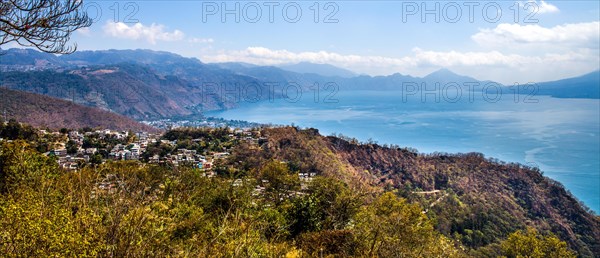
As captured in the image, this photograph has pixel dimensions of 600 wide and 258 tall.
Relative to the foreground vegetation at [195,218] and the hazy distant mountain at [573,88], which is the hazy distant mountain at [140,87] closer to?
the hazy distant mountain at [573,88]

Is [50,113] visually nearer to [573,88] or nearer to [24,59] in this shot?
[24,59]

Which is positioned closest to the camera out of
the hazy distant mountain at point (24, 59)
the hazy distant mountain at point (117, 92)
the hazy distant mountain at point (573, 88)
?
the hazy distant mountain at point (117, 92)

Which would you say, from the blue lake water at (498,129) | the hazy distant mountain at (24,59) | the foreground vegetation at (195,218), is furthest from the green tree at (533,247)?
the hazy distant mountain at (24,59)

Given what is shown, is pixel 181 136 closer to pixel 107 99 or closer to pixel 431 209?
pixel 431 209

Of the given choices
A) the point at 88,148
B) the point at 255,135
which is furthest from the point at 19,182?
the point at 255,135

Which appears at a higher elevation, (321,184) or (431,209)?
(321,184)

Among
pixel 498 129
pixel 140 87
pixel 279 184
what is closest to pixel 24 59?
pixel 140 87
